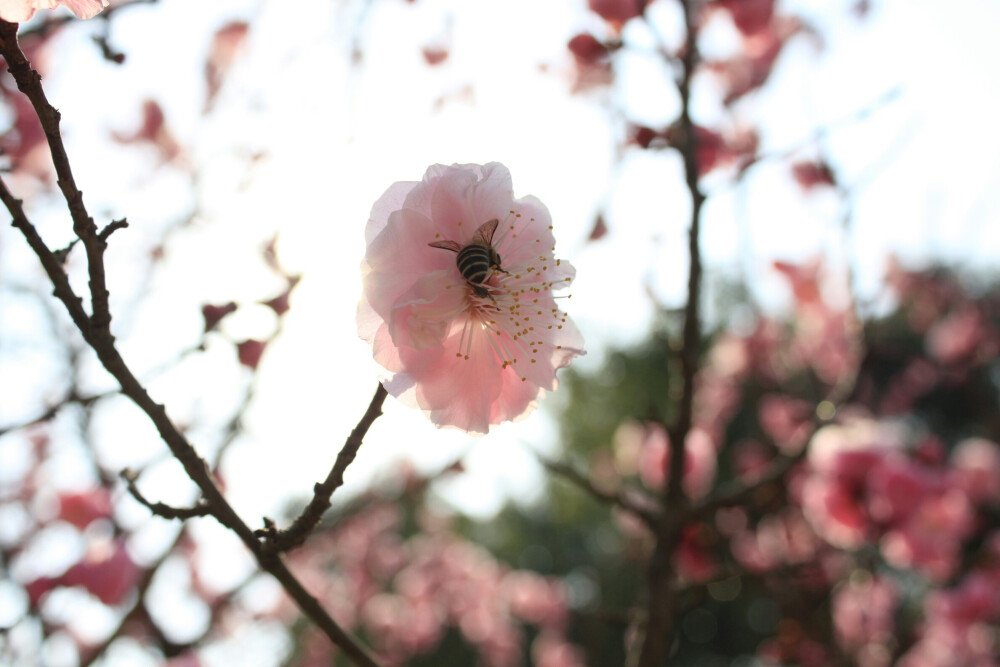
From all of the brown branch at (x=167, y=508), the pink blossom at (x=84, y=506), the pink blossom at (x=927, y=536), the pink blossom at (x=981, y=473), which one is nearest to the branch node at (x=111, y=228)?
the brown branch at (x=167, y=508)

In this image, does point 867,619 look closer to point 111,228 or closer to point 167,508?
point 167,508

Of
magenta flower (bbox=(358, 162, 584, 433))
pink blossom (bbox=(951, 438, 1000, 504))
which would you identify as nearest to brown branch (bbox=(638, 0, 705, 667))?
magenta flower (bbox=(358, 162, 584, 433))

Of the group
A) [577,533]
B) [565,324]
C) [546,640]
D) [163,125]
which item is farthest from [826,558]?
[577,533]

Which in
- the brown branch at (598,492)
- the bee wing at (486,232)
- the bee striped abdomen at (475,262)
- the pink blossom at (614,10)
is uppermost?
the pink blossom at (614,10)

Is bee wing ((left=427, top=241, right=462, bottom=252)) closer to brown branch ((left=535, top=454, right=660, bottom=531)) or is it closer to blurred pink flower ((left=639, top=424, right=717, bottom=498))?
→ brown branch ((left=535, top=454, right=660, bottom=531))

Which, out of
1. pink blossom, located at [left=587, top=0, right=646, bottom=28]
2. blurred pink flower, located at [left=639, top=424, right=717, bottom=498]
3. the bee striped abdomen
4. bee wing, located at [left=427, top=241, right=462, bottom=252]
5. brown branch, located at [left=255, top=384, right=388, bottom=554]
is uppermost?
pink blossom, located at [left=587, top=0, right=646, bottom=28]

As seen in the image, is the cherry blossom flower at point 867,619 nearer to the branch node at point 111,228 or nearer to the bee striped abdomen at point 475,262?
the bee striped abdomen at point 475,262

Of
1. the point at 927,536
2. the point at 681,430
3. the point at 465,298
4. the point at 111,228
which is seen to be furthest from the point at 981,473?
the point at 111,228
